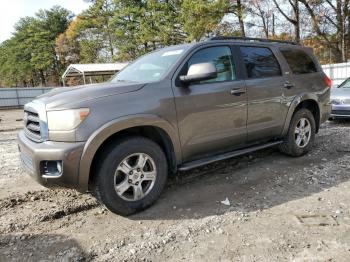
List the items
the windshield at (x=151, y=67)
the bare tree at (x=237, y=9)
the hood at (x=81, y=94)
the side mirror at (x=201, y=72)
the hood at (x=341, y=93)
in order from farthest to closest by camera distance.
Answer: the bare tree at (x=237, y=9) < the hood at (x=341, y=93) < the windshield at (x=151, y=67) < the side mirror at (x=201, y=72) < the hood at (x=81, y=94)

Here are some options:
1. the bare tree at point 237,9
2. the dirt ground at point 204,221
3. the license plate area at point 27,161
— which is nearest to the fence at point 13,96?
the bare tree at point 237,9

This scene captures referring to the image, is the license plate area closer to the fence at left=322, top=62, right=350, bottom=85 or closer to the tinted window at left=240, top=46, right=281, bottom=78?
the tinted window at left=240, top=46, right=281, bottom=78

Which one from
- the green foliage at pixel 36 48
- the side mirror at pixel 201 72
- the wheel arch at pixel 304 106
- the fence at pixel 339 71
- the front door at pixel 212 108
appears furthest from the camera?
the green foliage at pixel 36 48

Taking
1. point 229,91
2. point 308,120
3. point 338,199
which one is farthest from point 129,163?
point 308,120

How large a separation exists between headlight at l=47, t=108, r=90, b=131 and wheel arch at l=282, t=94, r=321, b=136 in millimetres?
3360

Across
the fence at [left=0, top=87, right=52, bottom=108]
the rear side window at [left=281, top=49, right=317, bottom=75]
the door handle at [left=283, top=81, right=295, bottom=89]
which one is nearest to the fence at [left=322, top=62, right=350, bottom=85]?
the rear side window at [left=281, top=49, right=317, bottom=75]

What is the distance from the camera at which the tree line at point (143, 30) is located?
91.1ft

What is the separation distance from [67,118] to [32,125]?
646 mm

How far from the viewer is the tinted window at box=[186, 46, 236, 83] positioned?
15.0ft

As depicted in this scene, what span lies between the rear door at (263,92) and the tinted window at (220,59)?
26 centimetres

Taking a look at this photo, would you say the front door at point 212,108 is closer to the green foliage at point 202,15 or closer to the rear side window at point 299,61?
the rear side window at point 299,61

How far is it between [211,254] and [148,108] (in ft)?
5.52

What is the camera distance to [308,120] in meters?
6.02

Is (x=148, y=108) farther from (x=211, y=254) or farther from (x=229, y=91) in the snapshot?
(x=211, y=254)
